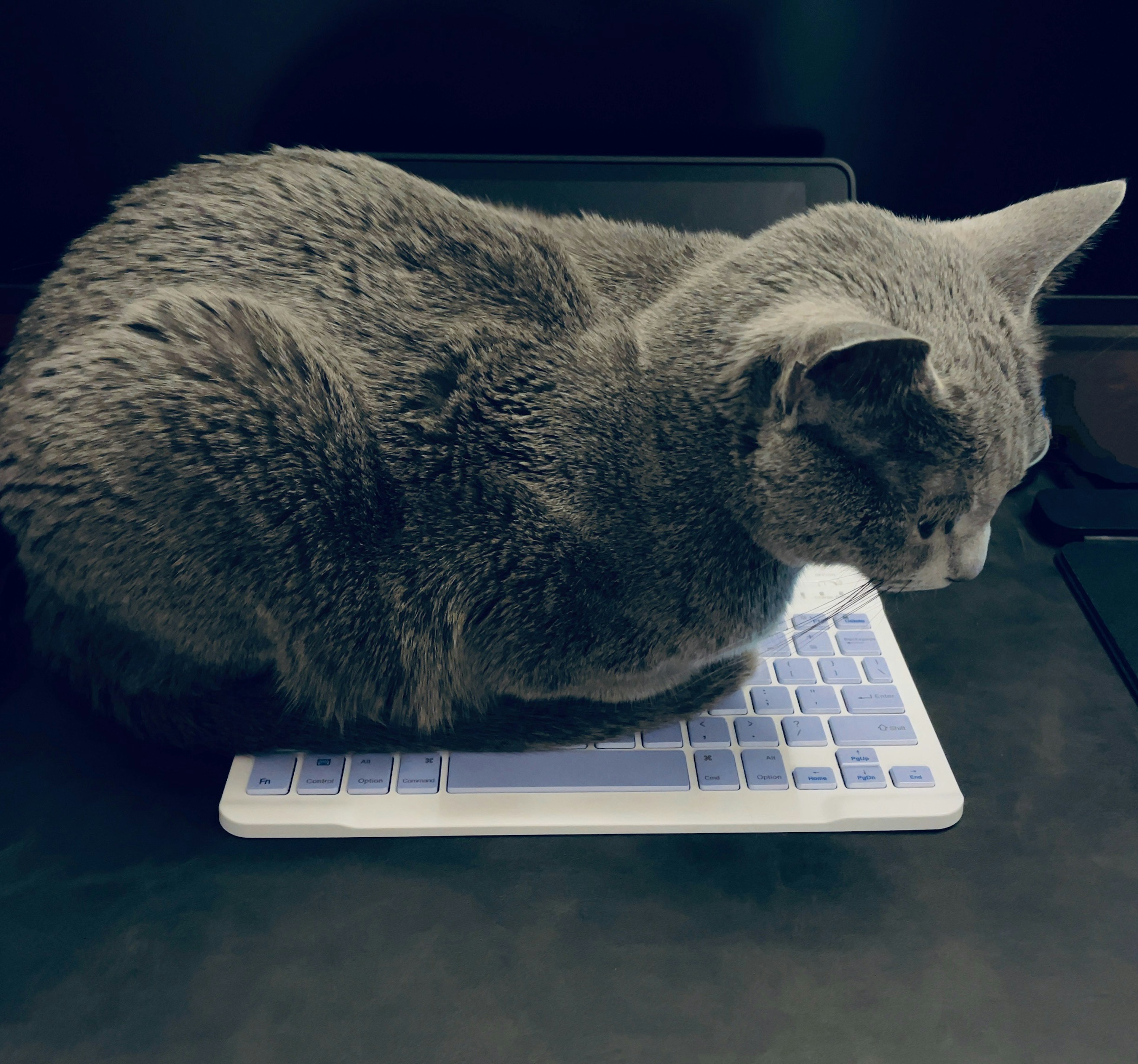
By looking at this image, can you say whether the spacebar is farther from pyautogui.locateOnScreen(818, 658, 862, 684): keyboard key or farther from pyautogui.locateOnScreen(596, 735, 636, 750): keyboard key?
pyautogui.locateOnScreen(818, 658, 862, 684): keyboard key

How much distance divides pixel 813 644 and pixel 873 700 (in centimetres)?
7

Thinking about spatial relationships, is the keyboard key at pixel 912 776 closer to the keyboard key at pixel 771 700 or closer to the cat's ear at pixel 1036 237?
the keyboard key at pixel 771 700

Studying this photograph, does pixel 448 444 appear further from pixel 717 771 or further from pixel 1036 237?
A: pixel 1036 237

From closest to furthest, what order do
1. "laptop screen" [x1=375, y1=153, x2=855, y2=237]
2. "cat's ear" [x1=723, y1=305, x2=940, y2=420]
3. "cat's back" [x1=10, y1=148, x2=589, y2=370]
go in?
"cat's ear" [x1=723, y1=305, x2=940, y2=420] < "cat's back" [x1=10, y1=148, x2=589, y2=370] < "laptop screen" [x1=375, y1=153, x2=855, y2=237]

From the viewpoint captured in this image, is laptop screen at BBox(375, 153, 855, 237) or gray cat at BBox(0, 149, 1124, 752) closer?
gray cat at BBox(0, 149, 1124, 752)

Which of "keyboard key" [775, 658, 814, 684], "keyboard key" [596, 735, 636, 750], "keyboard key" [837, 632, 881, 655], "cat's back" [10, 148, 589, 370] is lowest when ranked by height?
"keyboard key" [837, 632, 881, 655]

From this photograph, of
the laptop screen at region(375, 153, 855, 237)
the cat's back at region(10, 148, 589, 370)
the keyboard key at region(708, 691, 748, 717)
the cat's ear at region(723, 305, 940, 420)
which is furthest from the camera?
the laptop screen at region(375, 153, 855, 237)

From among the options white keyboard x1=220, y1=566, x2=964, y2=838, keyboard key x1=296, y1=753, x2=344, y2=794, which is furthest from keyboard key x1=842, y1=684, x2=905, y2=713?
keyboard key x1=296, y1=753, x2=344, y2=794

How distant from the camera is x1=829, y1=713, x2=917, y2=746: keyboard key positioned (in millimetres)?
596

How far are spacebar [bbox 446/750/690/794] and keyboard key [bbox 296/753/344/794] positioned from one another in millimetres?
77

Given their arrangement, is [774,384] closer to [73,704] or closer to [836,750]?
[836,750]

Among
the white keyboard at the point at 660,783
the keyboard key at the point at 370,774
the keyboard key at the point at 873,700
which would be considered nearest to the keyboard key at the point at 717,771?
the white keyboard at the point at 660,783

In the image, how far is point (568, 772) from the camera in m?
0.58

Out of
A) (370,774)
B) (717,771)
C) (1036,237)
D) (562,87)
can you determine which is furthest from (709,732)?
(562,87)
